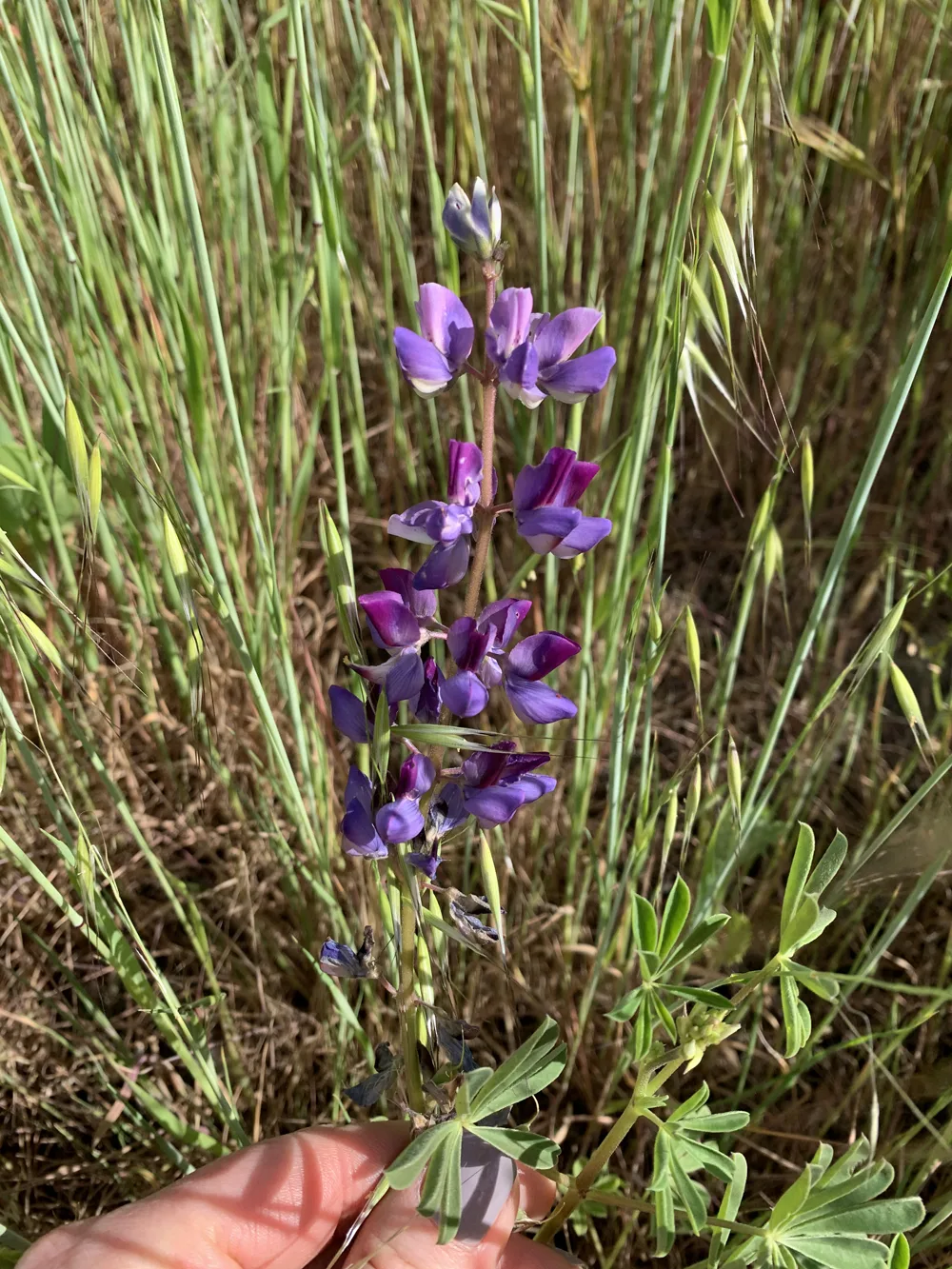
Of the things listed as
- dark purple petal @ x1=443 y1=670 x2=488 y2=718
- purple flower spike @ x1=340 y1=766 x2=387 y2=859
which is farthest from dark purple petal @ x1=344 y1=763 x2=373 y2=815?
dark purple petal @ x1=443 y1=670 x2=488 y2=718

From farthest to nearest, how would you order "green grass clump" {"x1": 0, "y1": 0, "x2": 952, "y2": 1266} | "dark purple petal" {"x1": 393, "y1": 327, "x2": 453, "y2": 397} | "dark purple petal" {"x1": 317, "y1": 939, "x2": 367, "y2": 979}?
1. "green grass clump" {"x1": 0, "y1": 0, "x2": 952, "y2": 1266}
2. "dark purple petal" {"x1": 317, "y1": 939, "x2": 367, "y2": 979}
3. "dark purple petal" {"x1": 393, "y1": 327, "x2": 453, "y2": 397}

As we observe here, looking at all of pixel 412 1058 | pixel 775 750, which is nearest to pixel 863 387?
pixel 775 750

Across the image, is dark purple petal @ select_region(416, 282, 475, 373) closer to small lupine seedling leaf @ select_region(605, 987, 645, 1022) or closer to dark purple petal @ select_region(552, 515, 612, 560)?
dark purple petal @ select_region(552, 515, 612, 560)

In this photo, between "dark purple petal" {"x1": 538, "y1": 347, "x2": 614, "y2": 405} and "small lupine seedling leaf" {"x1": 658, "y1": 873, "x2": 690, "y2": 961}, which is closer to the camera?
"dark purple petal" {"x1": 538, "y1": 347, "x2": 614, "y2": 405}

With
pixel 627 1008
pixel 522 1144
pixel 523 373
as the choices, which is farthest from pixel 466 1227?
pixel 523 373

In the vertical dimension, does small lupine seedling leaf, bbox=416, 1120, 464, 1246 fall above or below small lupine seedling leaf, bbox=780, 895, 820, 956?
below

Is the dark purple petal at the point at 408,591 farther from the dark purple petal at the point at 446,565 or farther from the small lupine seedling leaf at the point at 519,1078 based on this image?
the small lupine seedling leaf at the point at 519,1078

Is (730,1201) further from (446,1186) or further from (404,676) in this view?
(404,676)
